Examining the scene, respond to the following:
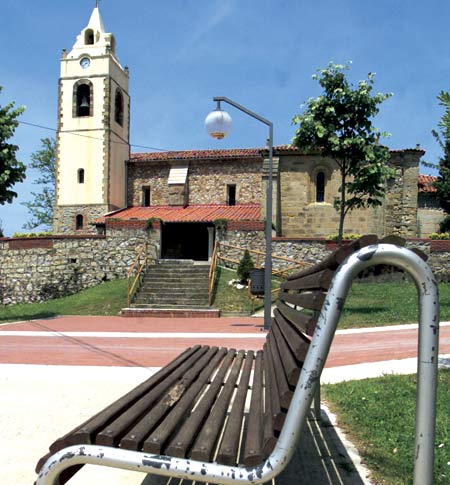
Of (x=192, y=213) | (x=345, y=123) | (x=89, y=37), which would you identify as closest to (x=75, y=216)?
(x=192, y=213)

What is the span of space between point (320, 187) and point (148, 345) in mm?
18057

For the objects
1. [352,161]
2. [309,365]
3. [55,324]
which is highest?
[352,161]

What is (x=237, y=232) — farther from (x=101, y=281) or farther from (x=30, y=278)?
(x=30, y=278)

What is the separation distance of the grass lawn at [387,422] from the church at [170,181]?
1954 centimetres

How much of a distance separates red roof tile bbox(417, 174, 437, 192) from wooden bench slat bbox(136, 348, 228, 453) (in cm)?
2601

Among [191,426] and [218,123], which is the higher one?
[218,123]

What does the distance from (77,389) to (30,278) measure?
57.4 feet

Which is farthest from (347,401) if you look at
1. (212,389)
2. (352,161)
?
(352,161)

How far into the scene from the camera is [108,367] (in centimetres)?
740

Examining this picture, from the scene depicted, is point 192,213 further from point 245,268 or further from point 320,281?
point 320,281

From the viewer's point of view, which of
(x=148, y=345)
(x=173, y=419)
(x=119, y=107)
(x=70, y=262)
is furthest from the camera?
(x=119, y=107)

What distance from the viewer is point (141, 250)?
21.2m

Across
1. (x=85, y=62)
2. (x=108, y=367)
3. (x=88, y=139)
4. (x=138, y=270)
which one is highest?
(x=85, y=62)

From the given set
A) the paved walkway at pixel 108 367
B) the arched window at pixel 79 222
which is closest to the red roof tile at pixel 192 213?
the arched window at pixel 79 222
